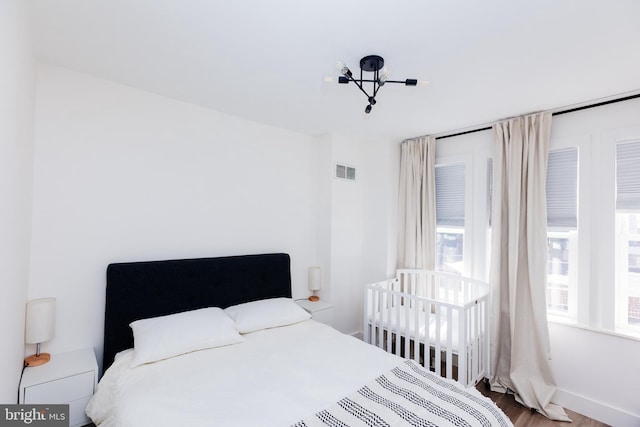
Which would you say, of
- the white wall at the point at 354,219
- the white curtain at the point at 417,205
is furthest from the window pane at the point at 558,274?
the white wall at the point at 354,219

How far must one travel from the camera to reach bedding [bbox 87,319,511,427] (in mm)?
1456

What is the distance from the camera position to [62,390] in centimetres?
176

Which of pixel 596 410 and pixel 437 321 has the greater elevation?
pixel 437 321

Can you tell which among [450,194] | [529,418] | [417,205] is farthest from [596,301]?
[417,205]

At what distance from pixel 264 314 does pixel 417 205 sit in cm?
219

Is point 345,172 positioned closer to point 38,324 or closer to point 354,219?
point 354,219

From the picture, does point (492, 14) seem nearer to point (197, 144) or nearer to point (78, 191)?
point (197, 144)

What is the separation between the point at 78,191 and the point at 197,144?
3.22 ft

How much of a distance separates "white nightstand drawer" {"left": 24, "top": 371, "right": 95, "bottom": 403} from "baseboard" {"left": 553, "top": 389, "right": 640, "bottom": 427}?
368 cm

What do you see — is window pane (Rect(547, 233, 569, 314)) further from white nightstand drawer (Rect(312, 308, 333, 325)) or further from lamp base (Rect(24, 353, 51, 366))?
lamp base (Rect(24, 353, 51, 366))

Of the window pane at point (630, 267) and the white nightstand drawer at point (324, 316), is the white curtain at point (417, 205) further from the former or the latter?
the window pane at point (630, 267)

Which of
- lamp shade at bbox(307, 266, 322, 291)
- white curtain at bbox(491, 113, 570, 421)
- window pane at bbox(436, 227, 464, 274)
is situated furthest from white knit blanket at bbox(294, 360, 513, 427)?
window pane at bbox(436, 227, 464, 274)

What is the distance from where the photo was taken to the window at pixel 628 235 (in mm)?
2354

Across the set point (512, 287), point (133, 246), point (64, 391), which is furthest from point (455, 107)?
point (64, 391)
